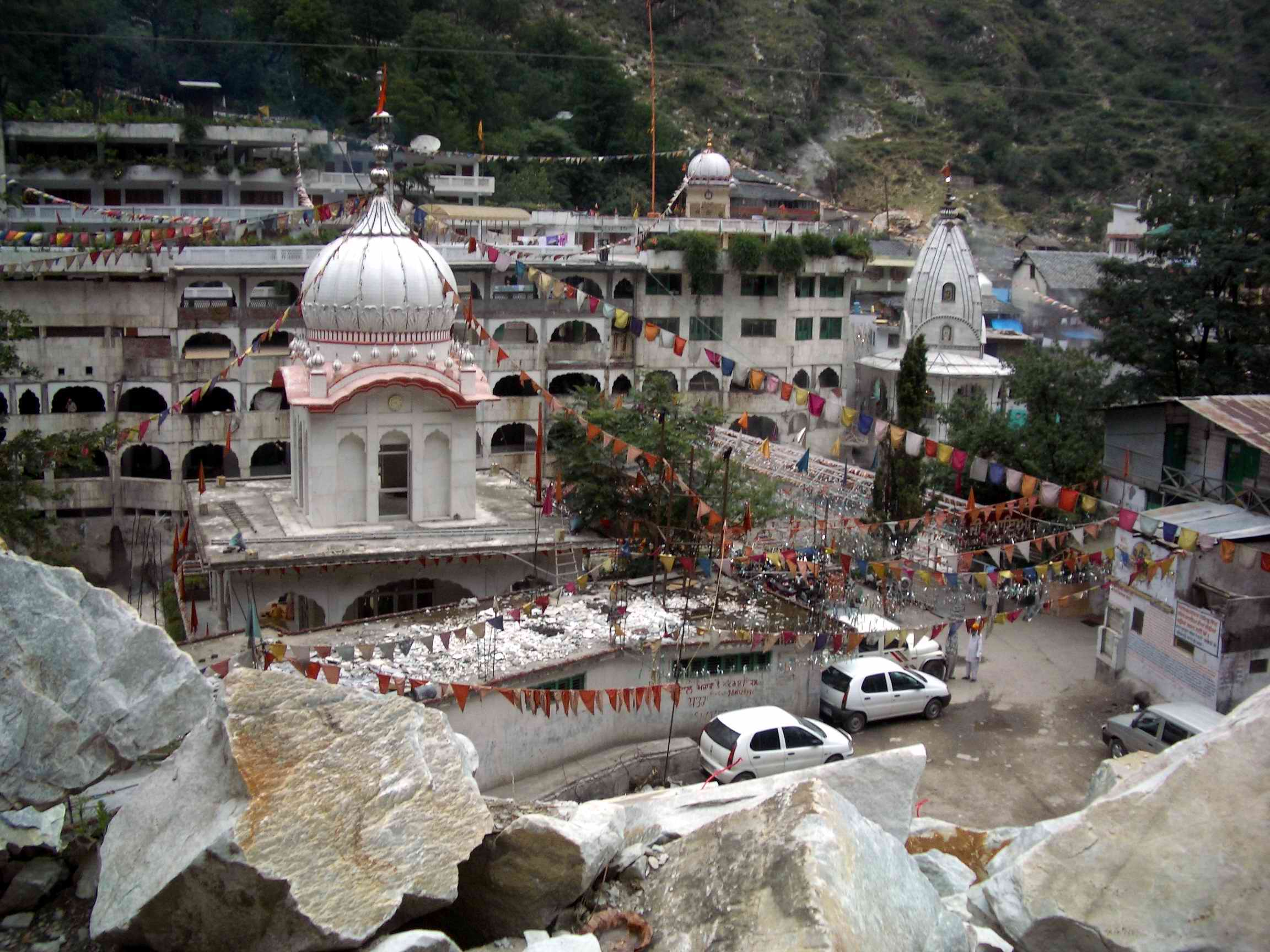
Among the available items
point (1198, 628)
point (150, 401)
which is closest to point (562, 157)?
point (150, 401)

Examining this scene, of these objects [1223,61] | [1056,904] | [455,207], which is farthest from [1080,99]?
[1056,904]

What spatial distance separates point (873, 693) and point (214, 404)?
77.6 feet

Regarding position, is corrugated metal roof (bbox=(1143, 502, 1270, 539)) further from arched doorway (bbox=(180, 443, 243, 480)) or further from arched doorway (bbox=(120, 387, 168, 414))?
arched doorway (bbox=(120, 387, 168, 414))

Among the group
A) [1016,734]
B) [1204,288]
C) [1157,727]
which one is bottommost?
[1016,734]

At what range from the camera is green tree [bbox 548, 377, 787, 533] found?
1014 inches

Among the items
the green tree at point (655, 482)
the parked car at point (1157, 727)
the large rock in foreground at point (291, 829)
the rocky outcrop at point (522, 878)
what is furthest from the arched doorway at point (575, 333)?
the rocky outcrop at point (522, 878)

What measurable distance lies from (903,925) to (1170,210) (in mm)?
25174

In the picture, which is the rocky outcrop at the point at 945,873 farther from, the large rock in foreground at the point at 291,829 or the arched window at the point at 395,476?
the arched window at the point at 395,476

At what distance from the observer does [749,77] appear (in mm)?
78312

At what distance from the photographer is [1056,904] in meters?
8.16

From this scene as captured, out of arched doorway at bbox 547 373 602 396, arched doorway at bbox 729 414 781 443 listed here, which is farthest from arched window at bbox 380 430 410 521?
arched doorway at bbox 729 414 781 443

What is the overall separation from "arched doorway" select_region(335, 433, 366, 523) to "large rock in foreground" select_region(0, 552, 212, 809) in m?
15.5

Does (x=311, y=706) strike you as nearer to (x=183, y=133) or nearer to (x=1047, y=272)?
(x=183, y=133)

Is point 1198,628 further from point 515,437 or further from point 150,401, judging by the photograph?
point 150,401
